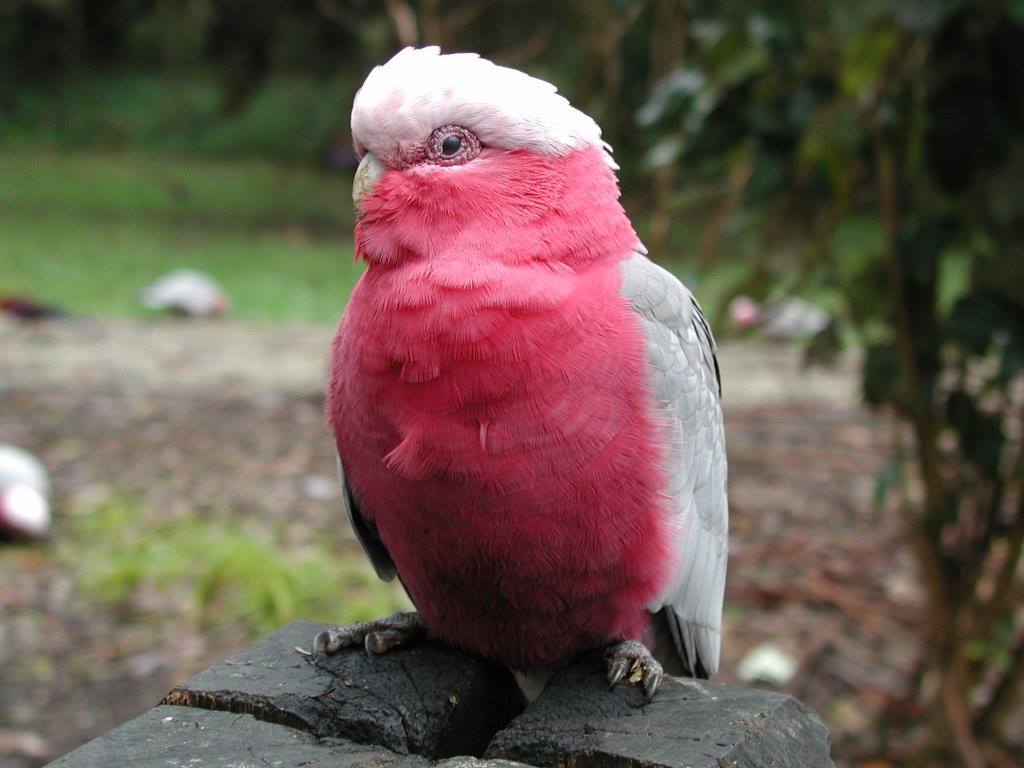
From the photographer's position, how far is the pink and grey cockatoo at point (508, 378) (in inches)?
71.7

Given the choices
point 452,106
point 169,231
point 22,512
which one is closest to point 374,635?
point 452,106

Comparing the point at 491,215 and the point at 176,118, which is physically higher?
the point at 176,118

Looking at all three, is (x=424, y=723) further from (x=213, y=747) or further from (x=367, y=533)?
(x=367, y=533)

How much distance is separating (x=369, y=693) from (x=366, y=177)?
88 cm

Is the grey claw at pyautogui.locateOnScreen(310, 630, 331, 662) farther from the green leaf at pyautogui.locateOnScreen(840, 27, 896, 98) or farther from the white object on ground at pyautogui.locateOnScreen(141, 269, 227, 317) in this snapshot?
the white object on ground at pyautogui.locateOnScreen(141, 269, 227, 317)

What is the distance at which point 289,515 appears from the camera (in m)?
4.84

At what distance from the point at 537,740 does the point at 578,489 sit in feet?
1.31

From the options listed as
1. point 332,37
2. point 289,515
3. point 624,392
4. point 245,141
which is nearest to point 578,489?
point 624,392

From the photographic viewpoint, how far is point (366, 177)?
1.98m

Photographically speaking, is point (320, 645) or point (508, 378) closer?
point (508, 378)

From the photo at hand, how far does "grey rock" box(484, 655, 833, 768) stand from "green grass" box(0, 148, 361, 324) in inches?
273

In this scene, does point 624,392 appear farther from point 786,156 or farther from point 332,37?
point 332,37

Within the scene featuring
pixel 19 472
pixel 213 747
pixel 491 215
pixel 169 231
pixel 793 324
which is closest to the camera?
pixel 213 747

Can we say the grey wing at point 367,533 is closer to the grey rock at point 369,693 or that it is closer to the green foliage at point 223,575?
the grey rock at point 369,693
